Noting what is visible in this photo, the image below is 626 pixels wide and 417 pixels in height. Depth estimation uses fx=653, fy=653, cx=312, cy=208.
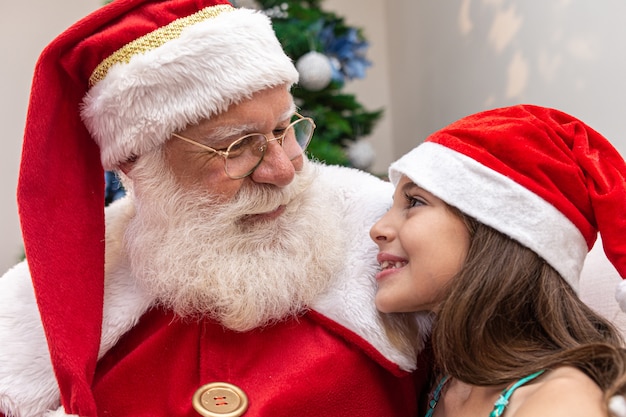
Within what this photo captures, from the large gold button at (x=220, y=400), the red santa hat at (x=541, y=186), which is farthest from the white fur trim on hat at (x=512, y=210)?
the large gold button at (x=220, y=400)

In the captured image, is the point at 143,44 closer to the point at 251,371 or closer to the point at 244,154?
the point at 244,154

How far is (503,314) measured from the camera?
4.31 ft

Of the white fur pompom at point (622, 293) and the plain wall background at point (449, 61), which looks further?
the plain wall background at point (449, 61)

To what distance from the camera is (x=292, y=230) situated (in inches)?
60.6

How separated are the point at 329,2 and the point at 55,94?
2733mm

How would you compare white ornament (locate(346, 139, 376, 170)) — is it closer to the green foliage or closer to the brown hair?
the green foliage

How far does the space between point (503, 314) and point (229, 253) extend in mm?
612

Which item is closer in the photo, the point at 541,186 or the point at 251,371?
the point at 541,186

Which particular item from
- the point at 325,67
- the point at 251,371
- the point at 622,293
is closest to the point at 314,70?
the point at 325,67

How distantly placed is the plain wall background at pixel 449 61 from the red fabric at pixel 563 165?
663 millimetres

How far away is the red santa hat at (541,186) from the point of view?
1290 millimetres

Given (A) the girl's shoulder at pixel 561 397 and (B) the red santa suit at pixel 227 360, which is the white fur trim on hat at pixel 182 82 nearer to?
(B) the red santa suit at pixel 227 360


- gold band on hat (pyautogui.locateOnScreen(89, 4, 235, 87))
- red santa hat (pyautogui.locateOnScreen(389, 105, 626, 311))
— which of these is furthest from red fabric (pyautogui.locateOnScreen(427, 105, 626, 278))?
gold band on hat (pyautogui.locateOnScreen(89, 4, 235, 87))

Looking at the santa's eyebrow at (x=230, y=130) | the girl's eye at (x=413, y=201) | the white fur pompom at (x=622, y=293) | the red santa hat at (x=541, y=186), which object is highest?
the santa's eyebrow at (x=230, y=130)
